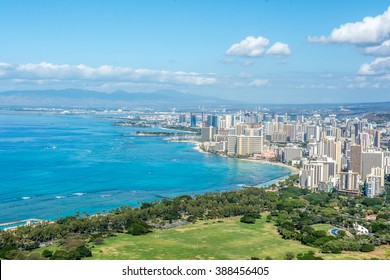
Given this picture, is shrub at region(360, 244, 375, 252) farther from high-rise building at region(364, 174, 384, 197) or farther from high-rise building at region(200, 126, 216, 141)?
high-rise building at region(200, 126, 216, 141)

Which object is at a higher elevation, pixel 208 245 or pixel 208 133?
pixel 208 133

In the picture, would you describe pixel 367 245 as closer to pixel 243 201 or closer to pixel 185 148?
pixel 243 201

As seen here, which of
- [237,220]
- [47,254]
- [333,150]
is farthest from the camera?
[333,150]

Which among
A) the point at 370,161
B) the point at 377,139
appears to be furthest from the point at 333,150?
the point at 377,139

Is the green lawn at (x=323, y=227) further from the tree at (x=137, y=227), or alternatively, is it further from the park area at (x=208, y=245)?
the tree at (x=137, y=227)

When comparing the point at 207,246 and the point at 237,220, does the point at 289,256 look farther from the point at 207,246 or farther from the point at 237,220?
the point at 237,220

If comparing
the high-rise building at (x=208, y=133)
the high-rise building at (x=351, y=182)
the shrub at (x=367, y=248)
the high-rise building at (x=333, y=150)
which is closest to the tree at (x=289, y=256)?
the shrub at (x=367, y=248)

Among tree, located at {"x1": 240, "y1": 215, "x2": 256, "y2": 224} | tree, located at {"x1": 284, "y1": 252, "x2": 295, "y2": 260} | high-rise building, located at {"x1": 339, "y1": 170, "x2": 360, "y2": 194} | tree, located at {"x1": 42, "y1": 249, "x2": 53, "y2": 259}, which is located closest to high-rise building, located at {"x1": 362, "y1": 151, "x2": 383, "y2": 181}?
high-rise building, located at {"x1": 339, "y1": 170, "x2": 360, "y2": 194}
